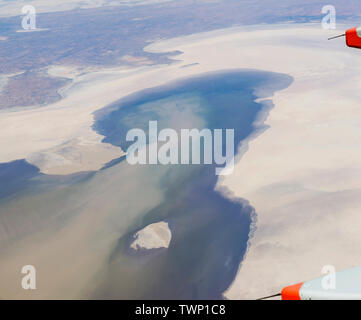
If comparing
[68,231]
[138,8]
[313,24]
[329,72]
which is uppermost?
[138,8]

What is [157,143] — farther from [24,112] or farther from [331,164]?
[24,112]

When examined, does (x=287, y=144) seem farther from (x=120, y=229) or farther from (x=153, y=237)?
(x=120, y=229)

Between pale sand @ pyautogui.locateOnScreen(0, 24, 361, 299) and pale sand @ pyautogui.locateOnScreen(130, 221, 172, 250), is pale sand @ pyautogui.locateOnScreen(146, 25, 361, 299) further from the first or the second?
pale sand @ pyautogui.locateOnScreen(130, 221, 172, 250)

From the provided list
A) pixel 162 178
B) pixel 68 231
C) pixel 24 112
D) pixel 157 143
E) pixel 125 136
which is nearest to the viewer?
pixel 68 231

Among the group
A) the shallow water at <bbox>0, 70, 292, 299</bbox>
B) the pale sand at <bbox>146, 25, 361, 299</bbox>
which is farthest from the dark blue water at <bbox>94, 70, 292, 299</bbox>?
the pale sand at <bbox>146, 25, 361, 299</bbox>

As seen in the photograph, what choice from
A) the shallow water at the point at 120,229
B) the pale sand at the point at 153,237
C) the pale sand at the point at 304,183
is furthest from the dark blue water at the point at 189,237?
the pale sand at the point at 304,183

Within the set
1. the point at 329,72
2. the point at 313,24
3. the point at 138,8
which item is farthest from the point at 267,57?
the point at 138,8
